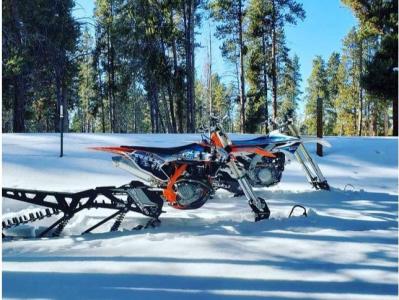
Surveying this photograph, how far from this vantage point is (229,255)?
10.6ft

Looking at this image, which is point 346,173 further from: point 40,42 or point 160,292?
point 40,42

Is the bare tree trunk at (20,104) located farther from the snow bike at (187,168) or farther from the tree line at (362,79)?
the tree line at (362,79)

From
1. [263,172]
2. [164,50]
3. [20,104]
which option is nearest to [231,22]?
[164,50]

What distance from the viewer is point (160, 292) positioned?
253 centimetres

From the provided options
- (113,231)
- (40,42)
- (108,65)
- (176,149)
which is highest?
(108,65)

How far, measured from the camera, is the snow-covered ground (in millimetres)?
2570

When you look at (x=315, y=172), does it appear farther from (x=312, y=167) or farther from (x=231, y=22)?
(x=231, y=22)

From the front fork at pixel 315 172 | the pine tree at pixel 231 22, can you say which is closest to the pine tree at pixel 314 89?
the pine tree at pixel 231 22

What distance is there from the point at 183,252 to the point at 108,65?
2893 centimetres

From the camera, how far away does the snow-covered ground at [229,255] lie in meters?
2.57

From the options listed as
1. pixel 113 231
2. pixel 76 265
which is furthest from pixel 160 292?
pixel 113 231

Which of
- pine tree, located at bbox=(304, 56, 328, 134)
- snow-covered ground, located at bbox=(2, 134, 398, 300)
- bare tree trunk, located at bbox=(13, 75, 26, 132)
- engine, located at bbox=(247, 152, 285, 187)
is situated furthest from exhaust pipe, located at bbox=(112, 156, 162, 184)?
pine tree, located at bbox=(304, 56, 328, 134)

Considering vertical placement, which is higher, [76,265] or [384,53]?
[384,53]

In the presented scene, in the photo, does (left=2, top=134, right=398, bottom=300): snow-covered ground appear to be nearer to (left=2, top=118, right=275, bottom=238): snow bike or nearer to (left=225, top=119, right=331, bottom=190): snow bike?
(left=2, top=118, right=275, bottom=238): snow bike
